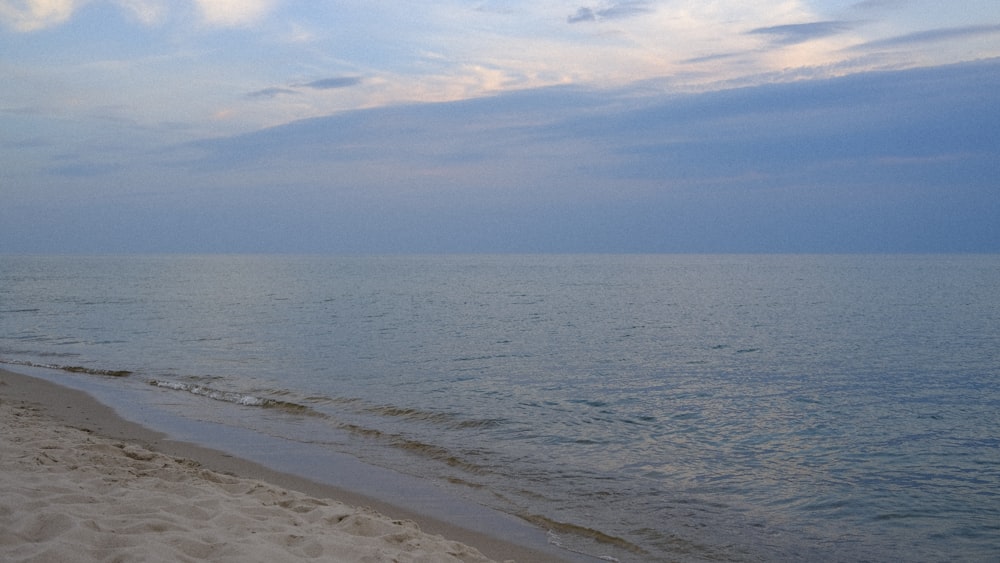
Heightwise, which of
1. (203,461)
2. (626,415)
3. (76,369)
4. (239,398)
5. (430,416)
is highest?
(203,461)

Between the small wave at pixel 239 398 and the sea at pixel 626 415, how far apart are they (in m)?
0.10

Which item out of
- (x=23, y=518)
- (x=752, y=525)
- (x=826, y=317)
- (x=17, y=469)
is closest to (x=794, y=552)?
(x=752, y=525)

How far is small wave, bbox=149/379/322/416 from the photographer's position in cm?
1783

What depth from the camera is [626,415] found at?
16781mm

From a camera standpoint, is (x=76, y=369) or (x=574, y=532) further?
(x=76, y=369)

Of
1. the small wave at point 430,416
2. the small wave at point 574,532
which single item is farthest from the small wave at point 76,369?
the small wave at point 574,532

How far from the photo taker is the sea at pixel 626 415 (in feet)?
32.0

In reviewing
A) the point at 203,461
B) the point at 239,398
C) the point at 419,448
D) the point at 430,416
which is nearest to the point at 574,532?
the point at 419,448

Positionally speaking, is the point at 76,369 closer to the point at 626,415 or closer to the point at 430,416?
the point at 430,416

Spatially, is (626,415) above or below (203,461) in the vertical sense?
below

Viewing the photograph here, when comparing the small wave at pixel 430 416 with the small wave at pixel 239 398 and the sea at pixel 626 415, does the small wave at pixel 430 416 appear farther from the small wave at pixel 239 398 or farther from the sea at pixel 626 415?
the small wave at pixel 239 398

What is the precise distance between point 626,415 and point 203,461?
9475 mm

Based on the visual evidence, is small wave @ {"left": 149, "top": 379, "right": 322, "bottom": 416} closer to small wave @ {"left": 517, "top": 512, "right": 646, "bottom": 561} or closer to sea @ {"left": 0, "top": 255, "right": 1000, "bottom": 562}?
sea @ {"left": 0, "top": 255, "right": 1000, "bottom": 562}

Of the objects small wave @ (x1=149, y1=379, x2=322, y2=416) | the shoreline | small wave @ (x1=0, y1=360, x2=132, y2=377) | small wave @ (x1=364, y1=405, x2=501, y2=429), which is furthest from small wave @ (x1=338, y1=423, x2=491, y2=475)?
small wave @ (x1=0, y1=360, x2=132, y2=377)
